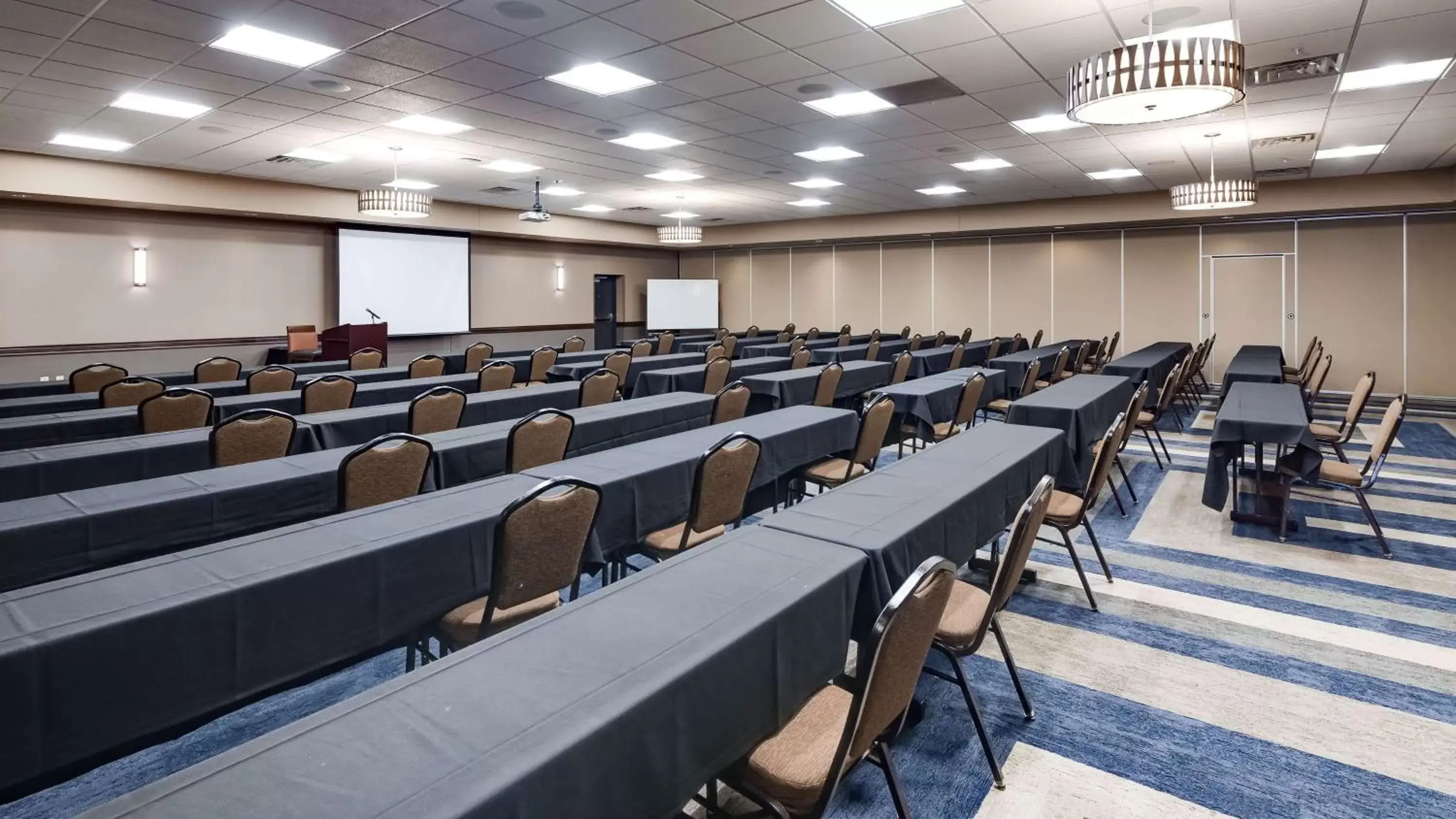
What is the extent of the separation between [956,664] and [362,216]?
13.0 meters

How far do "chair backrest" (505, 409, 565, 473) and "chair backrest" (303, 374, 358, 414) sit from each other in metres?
2.57

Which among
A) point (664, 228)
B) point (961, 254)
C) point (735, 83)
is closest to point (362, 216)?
point (664, 228)

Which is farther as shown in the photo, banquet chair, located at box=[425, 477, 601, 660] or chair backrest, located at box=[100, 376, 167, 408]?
chair backrest, located at box=[100, 376, 167, 408]

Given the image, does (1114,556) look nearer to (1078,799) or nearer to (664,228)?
(1078,799)

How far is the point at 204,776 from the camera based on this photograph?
1307 mm

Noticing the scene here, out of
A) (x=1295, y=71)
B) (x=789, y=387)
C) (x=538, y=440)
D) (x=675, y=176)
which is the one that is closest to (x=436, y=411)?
(x=538, y=440)

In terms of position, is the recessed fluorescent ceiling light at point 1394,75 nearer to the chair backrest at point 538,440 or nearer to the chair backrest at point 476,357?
the chair backrest at point 538,440

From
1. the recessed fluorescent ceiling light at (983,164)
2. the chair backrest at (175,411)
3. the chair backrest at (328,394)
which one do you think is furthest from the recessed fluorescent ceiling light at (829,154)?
the chair backrest at (175,411)

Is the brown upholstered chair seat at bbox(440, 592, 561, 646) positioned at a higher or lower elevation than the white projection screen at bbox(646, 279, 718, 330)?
lower

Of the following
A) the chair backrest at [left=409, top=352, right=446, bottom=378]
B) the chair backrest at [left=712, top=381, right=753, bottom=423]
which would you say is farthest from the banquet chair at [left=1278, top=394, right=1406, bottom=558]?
the chair backrest at [left=409, top=352, right=446, bottom=378]

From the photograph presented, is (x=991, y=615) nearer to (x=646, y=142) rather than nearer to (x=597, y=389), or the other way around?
(x=597, y=389)

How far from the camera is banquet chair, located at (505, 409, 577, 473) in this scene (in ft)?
13.7

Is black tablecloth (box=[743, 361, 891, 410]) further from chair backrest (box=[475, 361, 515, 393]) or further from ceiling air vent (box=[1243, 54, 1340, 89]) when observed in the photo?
ceiling air vent (box=[1243, 54, 1340, 89])

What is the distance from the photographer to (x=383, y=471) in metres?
3.52
